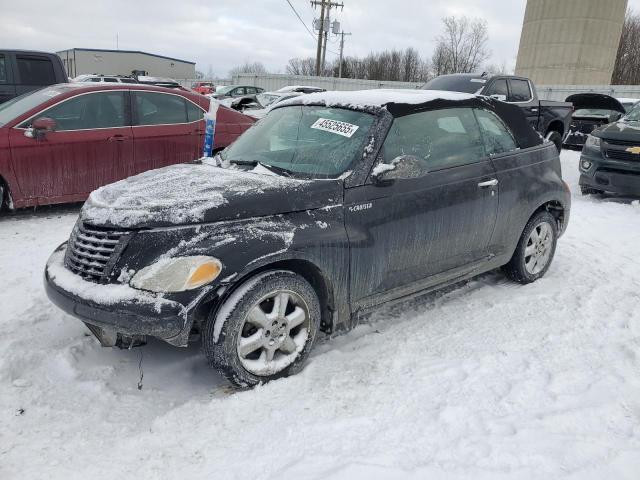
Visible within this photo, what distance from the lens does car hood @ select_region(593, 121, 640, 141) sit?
799cm

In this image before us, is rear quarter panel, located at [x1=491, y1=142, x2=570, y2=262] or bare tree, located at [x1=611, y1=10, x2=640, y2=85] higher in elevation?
bare tree, located at [x1=611, y1=10, x2=640, y2=85]

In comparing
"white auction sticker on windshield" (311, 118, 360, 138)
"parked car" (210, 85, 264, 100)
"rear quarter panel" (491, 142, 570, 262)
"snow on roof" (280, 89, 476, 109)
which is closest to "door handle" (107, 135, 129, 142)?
"snow on roof" (280, 89, 476, 109)

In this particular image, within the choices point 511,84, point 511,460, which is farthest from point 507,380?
point 511,84

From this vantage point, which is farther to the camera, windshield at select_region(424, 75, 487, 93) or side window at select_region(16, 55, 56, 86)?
windshield at select_region(424, 75, 487, 93)

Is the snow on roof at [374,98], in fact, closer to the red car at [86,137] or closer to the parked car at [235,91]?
the red car at [86,137]

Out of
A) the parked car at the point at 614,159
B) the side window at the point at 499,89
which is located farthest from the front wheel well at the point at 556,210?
the side window at the point at 499,89

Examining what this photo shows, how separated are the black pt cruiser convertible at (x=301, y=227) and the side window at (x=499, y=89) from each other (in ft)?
21.1

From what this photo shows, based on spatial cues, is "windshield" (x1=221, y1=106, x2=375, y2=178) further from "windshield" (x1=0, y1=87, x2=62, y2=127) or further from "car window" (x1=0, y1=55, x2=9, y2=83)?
"car window" (x1=0, y1=55, x2=9, y2=83)

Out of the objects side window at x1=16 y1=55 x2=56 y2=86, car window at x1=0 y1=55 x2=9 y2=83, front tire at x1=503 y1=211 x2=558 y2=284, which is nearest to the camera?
front tire at x1=503 y1=211 x2=558 y2=284

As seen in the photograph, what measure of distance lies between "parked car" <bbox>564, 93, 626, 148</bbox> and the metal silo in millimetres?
28941

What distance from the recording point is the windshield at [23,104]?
623 cm

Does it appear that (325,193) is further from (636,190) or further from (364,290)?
(636,190)

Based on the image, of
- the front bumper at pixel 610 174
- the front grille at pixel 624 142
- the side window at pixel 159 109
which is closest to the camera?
the side window at pixel 159 109

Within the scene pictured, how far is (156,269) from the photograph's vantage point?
276 cm
